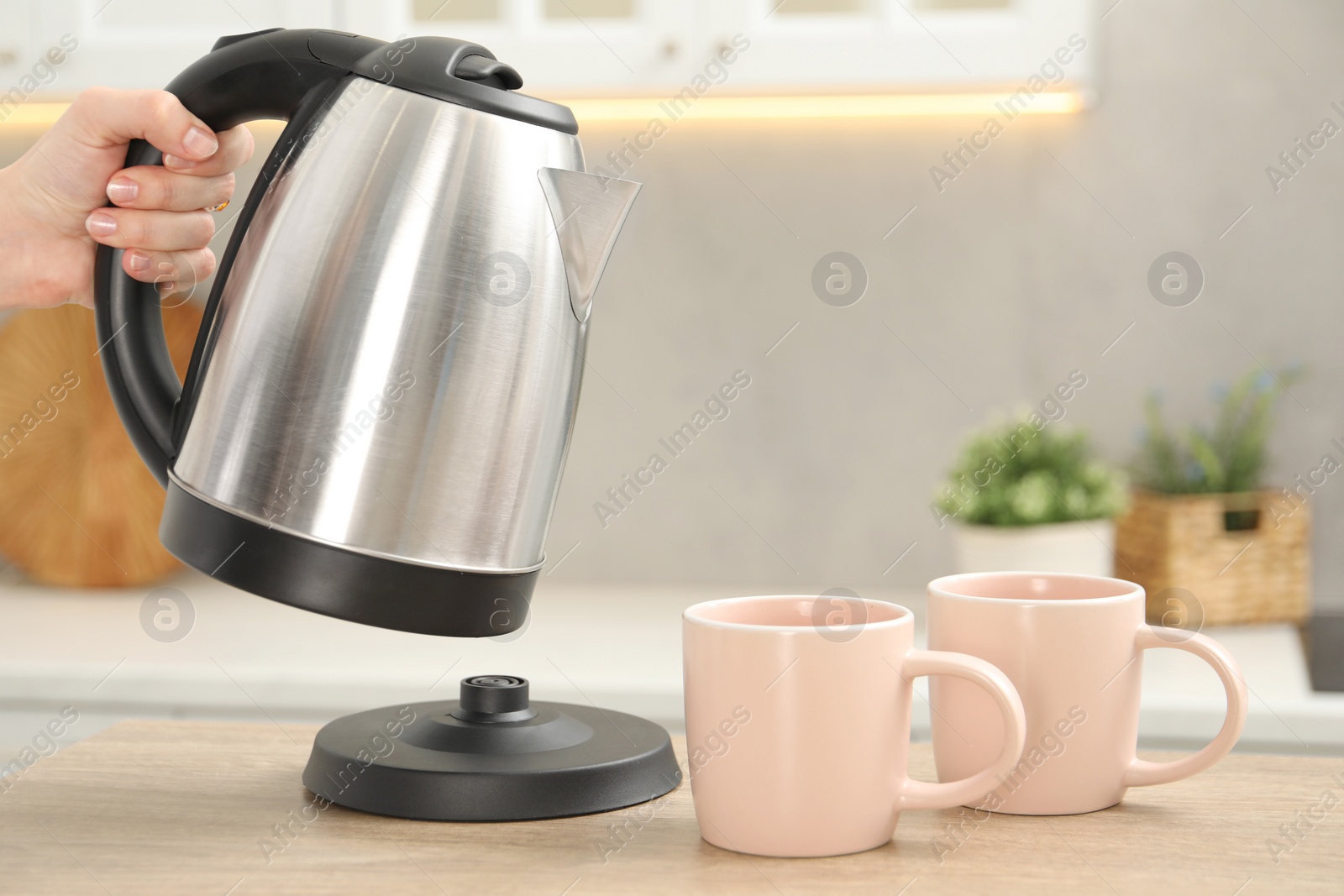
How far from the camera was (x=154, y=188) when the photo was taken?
614 millimetres

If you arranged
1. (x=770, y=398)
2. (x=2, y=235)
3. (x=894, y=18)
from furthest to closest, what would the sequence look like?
(x=770, y=398) < (x=894, y=18) < (x=2, y=235)

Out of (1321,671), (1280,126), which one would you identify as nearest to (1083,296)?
(1280,126)

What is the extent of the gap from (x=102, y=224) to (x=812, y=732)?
427 millimetres

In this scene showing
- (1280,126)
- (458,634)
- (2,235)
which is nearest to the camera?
(458,634)

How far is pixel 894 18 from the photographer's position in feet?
4.36

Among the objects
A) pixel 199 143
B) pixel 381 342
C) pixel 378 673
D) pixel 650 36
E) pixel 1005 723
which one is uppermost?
pixel 650 36

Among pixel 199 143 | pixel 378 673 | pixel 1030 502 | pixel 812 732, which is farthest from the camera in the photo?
pixel 1030 502

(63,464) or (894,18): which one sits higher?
(894,18)

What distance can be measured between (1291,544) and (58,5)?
1.63 meters

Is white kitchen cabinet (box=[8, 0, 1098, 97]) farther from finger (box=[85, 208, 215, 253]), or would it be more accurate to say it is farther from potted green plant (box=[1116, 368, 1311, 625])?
finger (box=[85, 208, 215, 253])

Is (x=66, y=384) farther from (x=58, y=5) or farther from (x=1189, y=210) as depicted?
(x=1189, y=210)

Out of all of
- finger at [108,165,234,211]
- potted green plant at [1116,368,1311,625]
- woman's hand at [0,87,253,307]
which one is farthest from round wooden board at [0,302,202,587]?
potted green plant at [1116,368,1311,625]

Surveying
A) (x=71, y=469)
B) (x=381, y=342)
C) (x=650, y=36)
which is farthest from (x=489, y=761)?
(x=71, y=469)

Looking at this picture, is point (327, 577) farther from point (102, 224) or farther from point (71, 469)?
point (71, 469)
